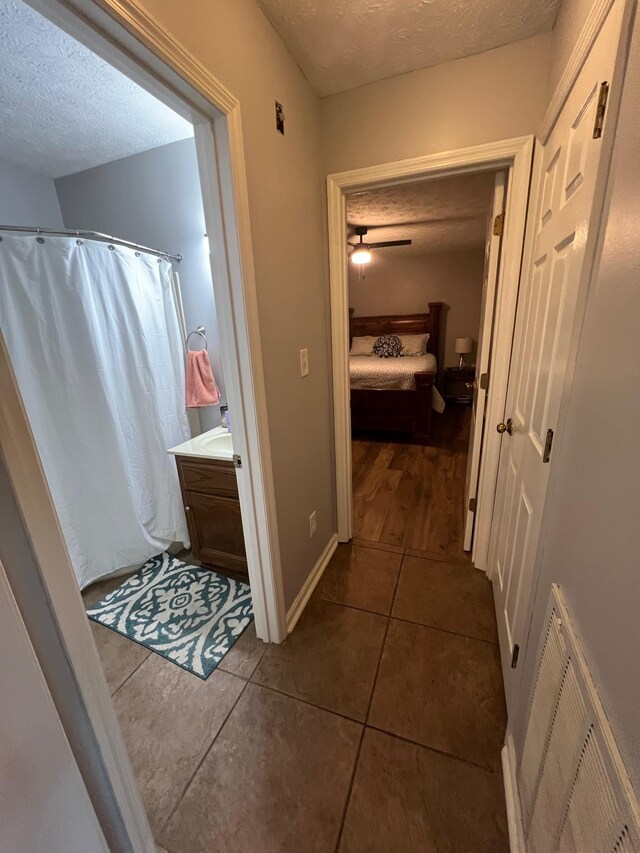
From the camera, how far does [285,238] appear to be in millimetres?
1391

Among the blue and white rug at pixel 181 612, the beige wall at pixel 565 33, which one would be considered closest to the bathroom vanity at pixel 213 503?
the blue and white rug at pixel 181 612

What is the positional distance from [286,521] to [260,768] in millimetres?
816

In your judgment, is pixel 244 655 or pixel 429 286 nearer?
pixel 244 655

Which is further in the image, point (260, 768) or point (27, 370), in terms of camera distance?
point (27, 370)

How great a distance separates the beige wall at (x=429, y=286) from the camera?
532 centimetres

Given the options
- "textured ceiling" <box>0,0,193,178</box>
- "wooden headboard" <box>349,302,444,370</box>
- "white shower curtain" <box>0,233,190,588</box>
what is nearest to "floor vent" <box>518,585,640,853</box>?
"white shower curtain" <box>0,233,190,588</box>

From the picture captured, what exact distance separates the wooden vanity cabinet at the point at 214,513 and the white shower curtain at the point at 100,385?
367 mm

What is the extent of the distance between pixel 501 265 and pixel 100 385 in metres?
2.14

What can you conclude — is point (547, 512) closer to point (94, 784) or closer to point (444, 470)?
point (94, 784)

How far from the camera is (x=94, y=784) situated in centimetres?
74

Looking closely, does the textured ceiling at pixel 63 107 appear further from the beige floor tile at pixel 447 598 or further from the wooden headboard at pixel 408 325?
the wooden headboard at pixel 408 325

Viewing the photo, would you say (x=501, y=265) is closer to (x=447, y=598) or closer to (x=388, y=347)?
(x=447, y=598)

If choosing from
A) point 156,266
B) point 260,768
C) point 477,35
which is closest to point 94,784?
point 260,768

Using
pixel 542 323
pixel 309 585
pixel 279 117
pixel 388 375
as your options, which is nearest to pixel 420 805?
pixel 309 585
